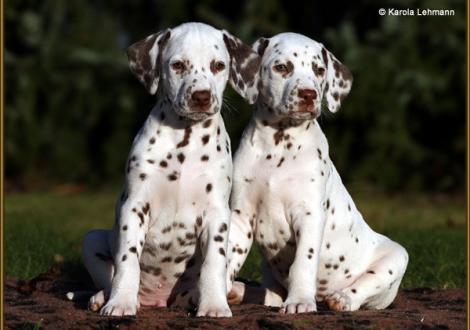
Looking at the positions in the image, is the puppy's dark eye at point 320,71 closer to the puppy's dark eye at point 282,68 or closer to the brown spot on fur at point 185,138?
the puppy's dark eye at point 282,68

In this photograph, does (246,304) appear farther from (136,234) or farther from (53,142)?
(53,142)

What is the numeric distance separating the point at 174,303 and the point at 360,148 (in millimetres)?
9461

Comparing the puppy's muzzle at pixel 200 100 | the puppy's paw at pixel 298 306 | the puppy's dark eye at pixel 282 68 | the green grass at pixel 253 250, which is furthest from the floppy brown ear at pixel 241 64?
the green grass at pixel 253 250

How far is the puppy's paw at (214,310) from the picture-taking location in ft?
20.2

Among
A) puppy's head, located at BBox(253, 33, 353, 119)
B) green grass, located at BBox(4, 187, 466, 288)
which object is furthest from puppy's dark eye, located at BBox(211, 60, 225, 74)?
green grass, located at BBox(4, 187, 466, 288)

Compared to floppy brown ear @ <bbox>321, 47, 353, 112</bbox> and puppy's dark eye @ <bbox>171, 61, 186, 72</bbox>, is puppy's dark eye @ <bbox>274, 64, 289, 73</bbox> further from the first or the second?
puppy's dark eye @ <bbox>171, 61, 186, 72</bbox>

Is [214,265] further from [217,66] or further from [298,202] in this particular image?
[217,66]

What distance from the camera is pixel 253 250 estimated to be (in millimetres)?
10031

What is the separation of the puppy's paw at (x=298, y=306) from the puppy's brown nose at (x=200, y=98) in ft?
4.63

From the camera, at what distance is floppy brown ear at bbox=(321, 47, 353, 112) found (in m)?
7.34

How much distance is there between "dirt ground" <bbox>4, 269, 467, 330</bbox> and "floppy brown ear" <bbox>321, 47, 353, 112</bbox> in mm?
1533

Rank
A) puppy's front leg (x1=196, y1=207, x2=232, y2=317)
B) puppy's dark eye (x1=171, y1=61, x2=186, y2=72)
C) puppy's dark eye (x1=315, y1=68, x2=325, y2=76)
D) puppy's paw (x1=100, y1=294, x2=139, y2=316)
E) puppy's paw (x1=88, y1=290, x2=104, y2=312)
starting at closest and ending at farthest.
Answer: puppy's paw (x1=100, y1=294, x2=139, y2=316), puppy's front leg (x1=196, y1=207, x2=232, y2=317), puppy's paw (x1=88, y1=290, x2=104, y2=312), puppy's dark eye (x1=171, y1=61, x2=186, y2=72), puppy's dark eye (x1=315, y1=68, x2=325, y2=76)

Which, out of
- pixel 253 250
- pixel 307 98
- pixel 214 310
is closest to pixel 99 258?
pixel 214 310

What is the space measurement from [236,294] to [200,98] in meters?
1.58
